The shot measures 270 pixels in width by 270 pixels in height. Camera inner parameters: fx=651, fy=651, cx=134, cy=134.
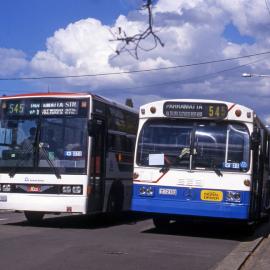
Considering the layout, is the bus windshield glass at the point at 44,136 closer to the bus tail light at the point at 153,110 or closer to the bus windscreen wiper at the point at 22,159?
the bus windscreen wiper at the point at 22,159

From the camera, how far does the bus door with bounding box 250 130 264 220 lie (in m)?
14.0

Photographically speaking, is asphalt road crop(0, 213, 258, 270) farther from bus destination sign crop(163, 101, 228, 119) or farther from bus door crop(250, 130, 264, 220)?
bus destination sign crop(163, 101, 228, 119)

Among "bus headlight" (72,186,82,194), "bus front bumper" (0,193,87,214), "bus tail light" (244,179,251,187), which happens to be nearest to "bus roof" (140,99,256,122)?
"bus tail light" (244,179,251,187)

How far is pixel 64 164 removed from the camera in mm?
15211

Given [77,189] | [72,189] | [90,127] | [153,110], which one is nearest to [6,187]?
[72,189]

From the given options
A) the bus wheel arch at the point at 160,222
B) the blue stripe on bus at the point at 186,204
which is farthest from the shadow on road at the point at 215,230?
the blue stripe on bus at the point at 186,204

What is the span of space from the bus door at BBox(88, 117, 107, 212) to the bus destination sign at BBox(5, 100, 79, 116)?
2.10ft

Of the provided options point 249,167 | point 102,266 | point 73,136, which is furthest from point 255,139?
point 102,266

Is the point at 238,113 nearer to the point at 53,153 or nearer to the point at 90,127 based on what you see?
the point at 90,127

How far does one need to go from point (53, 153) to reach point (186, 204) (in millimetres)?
3490

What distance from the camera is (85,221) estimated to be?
18.0 m

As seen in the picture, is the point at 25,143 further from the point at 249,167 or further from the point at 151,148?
the point at 249,167

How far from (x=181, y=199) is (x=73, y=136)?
305 cm

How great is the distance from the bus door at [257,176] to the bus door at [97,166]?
3696mm
